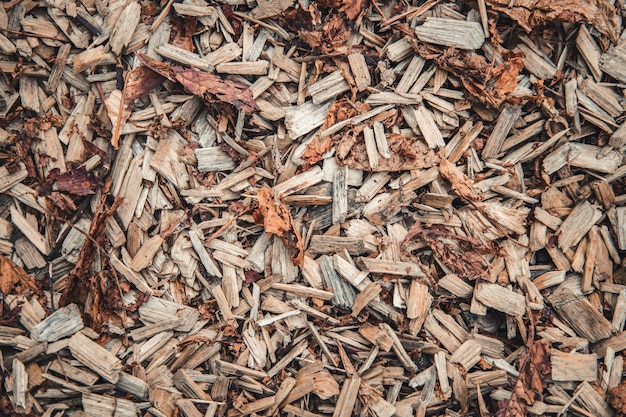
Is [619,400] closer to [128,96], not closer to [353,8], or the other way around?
[353,8]

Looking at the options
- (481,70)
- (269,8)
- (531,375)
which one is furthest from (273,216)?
(531,375)

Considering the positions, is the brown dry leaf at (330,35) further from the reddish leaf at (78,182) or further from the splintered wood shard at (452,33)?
the reddish leaf at (78,182)

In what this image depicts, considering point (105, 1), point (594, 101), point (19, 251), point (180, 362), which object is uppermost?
point (105, 1)

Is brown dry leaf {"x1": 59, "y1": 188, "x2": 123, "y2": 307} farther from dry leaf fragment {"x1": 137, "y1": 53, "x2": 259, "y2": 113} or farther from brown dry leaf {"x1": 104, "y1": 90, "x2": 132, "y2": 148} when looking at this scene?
dry leaf fragment {"x1": 137, "y1": 53, "x2": 259, "y2": 113}

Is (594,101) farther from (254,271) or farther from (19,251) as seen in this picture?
(19,251)

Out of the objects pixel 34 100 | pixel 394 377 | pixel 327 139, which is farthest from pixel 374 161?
pixel 34 100

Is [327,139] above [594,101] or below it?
below
